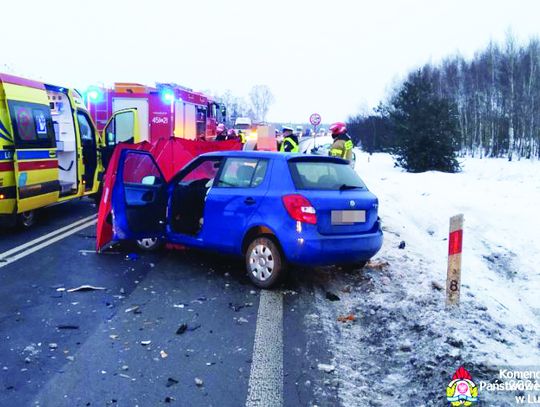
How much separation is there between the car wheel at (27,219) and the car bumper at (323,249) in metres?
5.80

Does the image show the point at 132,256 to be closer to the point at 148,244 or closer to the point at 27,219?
the point at 148,244

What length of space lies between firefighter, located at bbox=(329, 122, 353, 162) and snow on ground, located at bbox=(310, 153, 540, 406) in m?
1.68

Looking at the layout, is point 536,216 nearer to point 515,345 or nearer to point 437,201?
point 437,201

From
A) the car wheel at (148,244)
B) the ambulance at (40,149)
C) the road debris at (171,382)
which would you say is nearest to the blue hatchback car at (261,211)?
the car wheel at (148,244)

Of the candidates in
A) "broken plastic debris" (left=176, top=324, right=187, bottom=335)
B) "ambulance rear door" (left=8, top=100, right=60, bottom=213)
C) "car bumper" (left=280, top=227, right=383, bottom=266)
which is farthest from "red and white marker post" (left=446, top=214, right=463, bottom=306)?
"ambulance rear door" (left=8, top=100, right=60, bottom=213)

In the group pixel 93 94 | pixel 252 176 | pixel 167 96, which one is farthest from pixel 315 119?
pixel 252 176

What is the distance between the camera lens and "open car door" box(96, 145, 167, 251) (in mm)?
6992

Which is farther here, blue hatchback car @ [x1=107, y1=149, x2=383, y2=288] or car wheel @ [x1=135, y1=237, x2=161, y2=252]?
car wheel @ [x1=135, y1=237, x2=161, y2=252]

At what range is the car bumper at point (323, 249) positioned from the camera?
18.1 feet

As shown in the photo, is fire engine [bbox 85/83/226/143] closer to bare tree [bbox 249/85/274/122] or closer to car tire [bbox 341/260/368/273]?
car tire [bbox 341/260/368/273]

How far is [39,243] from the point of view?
8.03m

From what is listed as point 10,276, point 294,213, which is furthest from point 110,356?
point 10,276

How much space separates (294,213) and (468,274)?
2.58 m

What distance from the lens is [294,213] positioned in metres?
5.56
